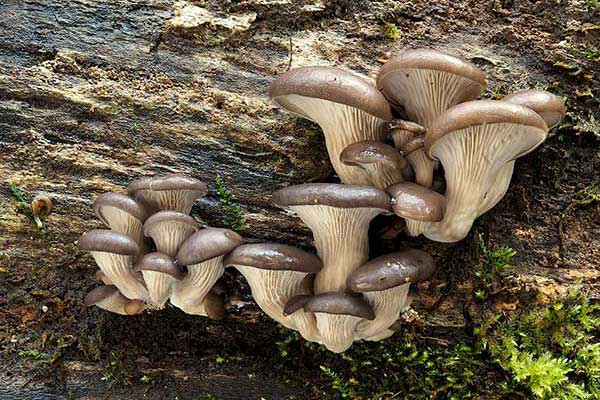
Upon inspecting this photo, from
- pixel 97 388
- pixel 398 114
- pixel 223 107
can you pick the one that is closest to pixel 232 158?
pixel 223 107

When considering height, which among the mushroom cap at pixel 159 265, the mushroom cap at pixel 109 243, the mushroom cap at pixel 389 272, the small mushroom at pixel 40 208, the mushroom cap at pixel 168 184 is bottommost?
the small mushroom at pixel 40 208

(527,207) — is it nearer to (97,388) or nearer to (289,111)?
(289,111)

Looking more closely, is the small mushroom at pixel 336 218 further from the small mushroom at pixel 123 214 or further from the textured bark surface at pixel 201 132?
the small mushroom at pixel 123 214

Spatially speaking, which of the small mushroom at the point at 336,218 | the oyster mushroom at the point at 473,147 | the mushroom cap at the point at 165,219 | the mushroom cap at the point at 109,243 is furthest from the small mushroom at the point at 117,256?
the oyster mushroom at the point at 473,147

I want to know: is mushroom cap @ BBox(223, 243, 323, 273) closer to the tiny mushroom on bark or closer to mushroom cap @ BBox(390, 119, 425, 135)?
the tiny mushroom on bark

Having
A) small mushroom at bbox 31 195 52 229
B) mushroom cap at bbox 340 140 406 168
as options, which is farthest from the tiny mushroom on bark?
small mushroom at bbox 31 195 52 229

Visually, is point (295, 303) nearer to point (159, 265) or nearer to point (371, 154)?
point (159, 265)
